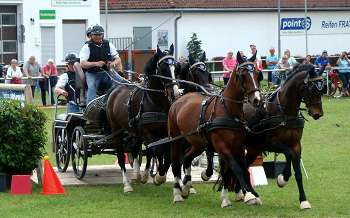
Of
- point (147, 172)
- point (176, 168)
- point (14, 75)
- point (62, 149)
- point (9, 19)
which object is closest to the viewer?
point (176, 168)

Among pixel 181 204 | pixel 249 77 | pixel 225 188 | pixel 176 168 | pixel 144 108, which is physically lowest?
pixel 181 204

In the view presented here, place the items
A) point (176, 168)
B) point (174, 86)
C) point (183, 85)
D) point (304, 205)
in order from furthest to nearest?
point (183, 85), point (174, 86), point (176, 168), point (304, 205)

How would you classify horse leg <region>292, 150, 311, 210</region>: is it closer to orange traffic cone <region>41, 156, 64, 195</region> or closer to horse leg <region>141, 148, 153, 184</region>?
horse leg <region>141, 148, 153, 184</region>

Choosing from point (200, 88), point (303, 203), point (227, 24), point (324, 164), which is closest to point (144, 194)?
point (200, 88)

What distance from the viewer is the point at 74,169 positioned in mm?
15305

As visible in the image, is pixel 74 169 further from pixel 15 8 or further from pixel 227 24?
pixel 227 24

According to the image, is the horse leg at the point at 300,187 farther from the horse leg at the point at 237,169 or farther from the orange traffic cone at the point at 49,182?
the orange traffic cone at the point at 49,182

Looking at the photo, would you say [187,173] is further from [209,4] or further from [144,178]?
[209,4]

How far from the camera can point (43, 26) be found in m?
41.6

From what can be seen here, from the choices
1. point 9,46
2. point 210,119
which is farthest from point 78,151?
point 9,46

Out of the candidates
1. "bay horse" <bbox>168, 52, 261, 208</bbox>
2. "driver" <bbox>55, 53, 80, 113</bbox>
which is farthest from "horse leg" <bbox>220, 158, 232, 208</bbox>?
"driver" <bbox>55, 53, 80, 113</bbox>

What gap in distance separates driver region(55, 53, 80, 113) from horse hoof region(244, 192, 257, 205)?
189 inches

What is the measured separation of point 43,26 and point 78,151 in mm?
27260

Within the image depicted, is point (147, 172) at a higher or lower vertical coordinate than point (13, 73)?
lower
